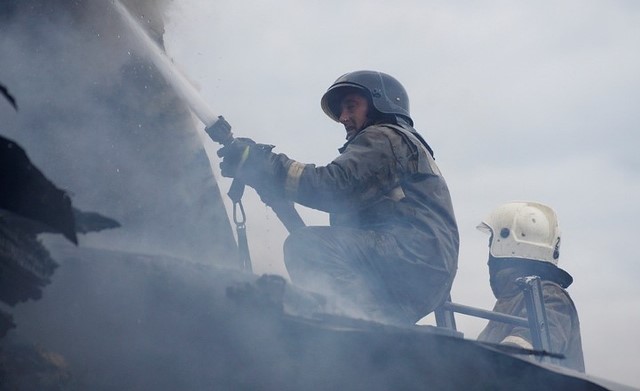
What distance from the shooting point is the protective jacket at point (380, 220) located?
538cm

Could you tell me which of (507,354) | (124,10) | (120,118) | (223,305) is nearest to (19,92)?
(120,118)

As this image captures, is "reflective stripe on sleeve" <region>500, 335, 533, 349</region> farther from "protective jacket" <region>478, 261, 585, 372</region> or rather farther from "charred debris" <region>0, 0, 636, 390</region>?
"charred debris" <region>0, 0, 636, 390</region>

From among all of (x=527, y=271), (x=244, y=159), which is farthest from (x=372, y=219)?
(x=527, y=271)

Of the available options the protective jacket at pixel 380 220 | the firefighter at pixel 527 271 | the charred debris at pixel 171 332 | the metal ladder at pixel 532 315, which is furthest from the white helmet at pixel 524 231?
the charred debris at pixel 171 332

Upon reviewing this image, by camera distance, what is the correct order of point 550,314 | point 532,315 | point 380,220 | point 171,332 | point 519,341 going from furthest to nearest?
point 550,314, point 519,341, point 532,315, point 380,220, point 171,332

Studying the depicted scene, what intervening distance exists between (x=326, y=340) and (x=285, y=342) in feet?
0.54

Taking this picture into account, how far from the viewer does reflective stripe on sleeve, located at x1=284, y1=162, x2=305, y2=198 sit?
17.7ft

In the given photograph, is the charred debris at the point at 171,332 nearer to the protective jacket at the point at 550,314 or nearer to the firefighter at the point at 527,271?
the protective jacket at the point at 550,314

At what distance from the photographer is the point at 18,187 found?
2316 millimetres

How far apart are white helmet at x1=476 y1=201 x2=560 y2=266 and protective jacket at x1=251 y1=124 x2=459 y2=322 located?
14.8 ft

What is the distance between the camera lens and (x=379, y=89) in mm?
6293

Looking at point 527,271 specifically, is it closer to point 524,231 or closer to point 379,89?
point 524,231

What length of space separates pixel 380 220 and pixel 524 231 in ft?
16.8

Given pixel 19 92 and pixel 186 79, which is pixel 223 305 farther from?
pixel 186 79
